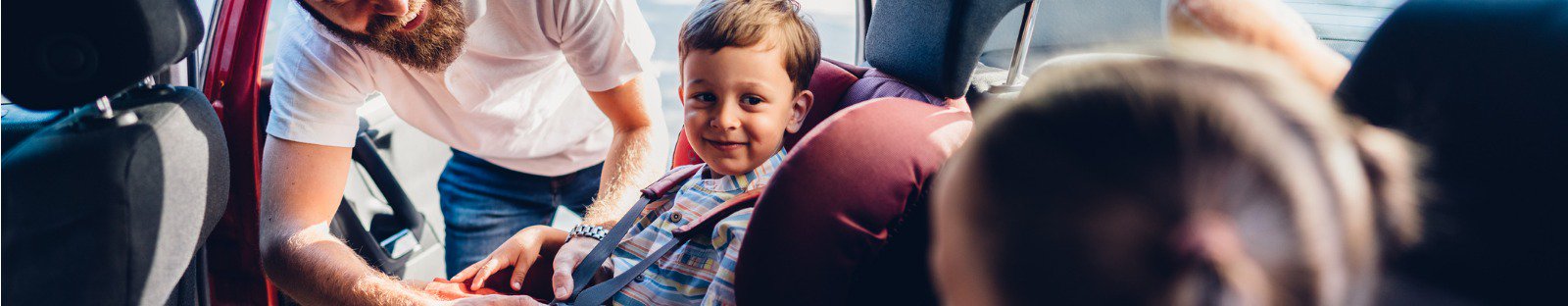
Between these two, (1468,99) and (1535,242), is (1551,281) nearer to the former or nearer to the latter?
(1535,242)

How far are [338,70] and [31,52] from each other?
2.33ft

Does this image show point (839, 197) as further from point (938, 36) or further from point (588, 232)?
point (588, 232)

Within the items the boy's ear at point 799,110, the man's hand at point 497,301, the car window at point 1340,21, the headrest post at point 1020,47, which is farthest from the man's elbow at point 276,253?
the car window at point 1340,21

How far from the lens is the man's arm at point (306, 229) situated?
1418 millimetres

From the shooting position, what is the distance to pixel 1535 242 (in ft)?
2.70

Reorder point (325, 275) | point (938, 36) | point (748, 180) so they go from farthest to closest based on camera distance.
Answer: point (325, 275)
point (748, 180)
point (938, 36)

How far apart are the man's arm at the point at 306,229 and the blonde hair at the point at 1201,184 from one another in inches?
49.7

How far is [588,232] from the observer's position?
1.44 meters

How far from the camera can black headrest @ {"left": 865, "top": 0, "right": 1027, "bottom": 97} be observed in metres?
1.05

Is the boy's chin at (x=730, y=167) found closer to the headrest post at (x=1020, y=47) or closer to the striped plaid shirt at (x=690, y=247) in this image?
the striped plaid shirt at (x=690, y=247)

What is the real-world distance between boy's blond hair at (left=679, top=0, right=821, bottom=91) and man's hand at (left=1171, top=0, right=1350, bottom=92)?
0.58m

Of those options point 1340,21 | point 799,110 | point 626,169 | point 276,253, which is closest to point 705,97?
point 799,110

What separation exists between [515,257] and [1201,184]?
4.18 feet

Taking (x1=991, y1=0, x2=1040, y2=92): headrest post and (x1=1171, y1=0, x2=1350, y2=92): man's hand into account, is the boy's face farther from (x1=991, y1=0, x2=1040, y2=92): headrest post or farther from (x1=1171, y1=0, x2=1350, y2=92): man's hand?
(x1=1171, y1=0, x2=1350, y2=92): man's hand
